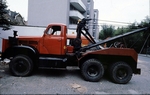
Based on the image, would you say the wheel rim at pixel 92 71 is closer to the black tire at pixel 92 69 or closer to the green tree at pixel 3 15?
the black tire at pixel 92 69

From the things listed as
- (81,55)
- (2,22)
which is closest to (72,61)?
(81,55)

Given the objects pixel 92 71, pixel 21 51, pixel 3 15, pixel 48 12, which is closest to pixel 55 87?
pixel 92 71

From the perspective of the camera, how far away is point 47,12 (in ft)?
89.7

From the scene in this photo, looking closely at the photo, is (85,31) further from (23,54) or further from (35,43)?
(23,54)

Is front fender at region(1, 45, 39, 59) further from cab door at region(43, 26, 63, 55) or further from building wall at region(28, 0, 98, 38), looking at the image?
building wall at region(28, 0, 98, 38)

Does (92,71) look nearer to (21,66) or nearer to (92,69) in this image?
(92,69)

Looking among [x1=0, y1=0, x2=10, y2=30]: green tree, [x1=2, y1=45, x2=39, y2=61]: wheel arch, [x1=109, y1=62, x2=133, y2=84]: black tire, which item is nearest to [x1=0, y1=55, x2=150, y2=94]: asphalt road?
[x1=109, y1=62, x2=133, y2=84]: black tire

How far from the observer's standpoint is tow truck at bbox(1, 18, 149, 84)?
629 centimetres

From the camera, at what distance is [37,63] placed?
255 inches

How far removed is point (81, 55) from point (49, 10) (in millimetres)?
22752

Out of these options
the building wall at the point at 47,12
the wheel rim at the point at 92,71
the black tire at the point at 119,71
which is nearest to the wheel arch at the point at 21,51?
the wheel rim at the point at 92,71

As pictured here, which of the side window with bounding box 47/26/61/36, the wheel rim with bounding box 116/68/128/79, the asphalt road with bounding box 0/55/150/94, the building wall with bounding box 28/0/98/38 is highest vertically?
the building wall with bounding box 28/0/98/38

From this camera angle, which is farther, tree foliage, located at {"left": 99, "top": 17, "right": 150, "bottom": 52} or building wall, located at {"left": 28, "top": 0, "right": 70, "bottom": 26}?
building wall, located at {"left": 28, "top": 0, "right": 70, "bottom": 26}

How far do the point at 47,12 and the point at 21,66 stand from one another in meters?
22.5
